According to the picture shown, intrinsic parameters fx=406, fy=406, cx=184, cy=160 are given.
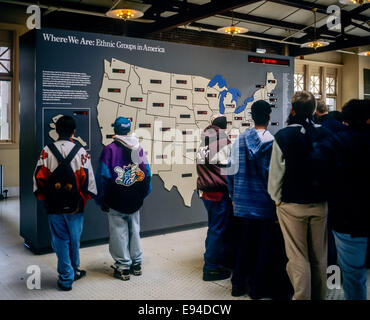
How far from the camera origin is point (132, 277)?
146 inches

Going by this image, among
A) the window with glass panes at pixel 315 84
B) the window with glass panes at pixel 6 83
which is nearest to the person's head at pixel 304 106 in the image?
the window with glass panes at pixel 6 83

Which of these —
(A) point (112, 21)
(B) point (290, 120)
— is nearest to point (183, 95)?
(B) point (290, 120)

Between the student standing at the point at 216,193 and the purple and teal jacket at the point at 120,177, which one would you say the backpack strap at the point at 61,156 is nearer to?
the purple and teal jacket at the point at 120,177

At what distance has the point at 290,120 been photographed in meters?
2.84

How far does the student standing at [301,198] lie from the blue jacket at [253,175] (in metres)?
0.27

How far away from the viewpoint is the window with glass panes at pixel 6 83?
7.92 meters

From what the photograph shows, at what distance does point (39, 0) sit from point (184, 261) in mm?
5702

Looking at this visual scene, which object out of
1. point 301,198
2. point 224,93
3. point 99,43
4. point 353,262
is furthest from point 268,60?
point 353,262

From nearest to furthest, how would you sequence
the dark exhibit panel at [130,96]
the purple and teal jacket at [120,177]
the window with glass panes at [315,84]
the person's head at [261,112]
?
the person's head at [261,112]
the purple and teal jacket at [120,177]
the dark exhibit panel at [130,96]
the window with glass panes at [315,84]

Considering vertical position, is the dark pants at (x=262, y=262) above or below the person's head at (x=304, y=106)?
below

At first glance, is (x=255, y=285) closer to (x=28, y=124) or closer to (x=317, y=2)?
(x=28, y=124)

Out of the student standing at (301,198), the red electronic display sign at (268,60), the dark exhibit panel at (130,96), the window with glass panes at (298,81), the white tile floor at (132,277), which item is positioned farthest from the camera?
the window with glass panes at (298,81)

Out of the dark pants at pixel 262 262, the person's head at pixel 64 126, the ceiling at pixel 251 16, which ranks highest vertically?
the ceiling at pixel 251 16
